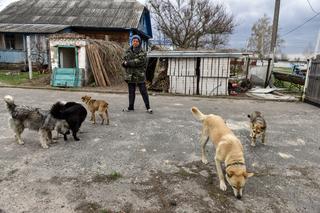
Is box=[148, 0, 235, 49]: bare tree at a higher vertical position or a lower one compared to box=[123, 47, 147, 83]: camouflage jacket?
higher

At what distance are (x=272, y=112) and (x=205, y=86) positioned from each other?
327cm

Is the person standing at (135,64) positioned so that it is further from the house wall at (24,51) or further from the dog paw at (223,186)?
the house wall at (24,51)

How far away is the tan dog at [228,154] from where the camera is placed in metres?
2.67

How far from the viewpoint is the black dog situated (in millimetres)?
4117

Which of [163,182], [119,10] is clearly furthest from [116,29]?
[163,182]

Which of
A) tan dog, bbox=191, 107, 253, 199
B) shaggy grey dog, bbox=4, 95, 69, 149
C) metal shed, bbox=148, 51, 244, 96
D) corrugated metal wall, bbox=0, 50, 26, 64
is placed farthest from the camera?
corrugated metal wall, bbox=0, 50, 26, 64

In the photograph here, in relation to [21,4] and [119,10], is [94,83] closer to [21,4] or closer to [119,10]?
[119,10]

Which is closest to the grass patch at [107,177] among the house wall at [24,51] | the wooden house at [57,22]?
the wooden house at [57,22]

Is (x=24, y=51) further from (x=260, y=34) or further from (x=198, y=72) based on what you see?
(x=260, y=34)

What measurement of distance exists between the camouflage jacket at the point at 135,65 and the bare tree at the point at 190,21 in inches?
736

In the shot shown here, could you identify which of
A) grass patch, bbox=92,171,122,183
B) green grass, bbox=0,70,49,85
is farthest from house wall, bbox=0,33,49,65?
grass patch, bbox=92,171,122,183

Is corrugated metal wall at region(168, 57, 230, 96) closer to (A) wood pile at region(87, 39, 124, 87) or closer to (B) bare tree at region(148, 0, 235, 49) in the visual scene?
(A) wood pile at region(87, 39, 124, 87)

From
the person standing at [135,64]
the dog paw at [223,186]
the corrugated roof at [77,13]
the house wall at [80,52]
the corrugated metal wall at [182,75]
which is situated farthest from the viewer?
the corrugated roof at [77,13]

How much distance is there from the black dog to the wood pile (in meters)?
7.31
